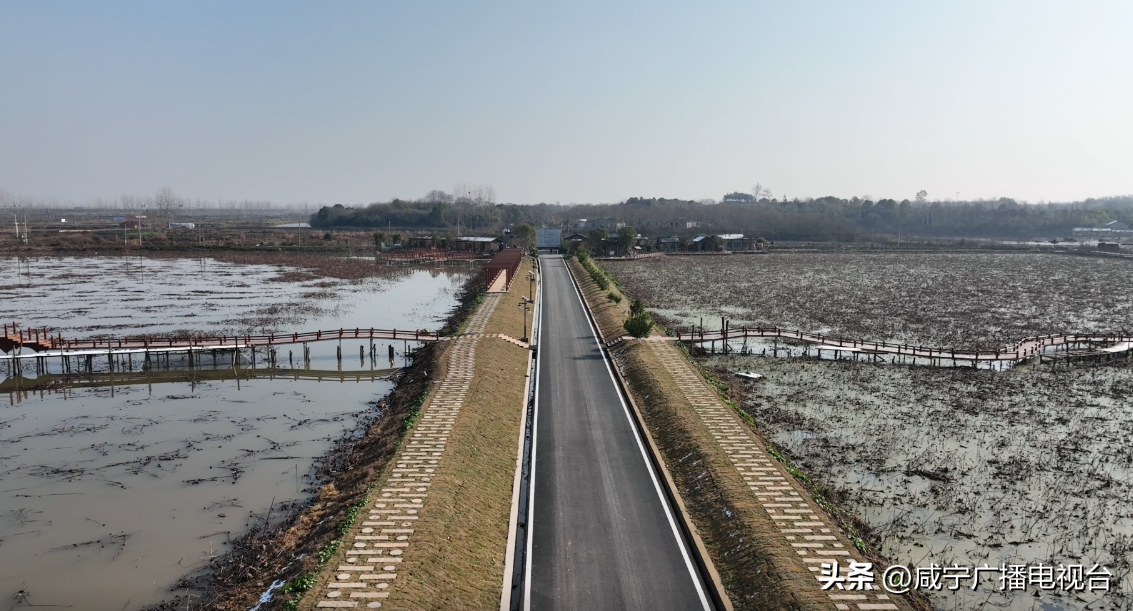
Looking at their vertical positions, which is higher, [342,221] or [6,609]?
[342,221]

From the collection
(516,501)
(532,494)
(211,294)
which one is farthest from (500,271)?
(516,501)

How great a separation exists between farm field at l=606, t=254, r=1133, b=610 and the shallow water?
16826 millimetres

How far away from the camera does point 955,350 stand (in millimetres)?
38531

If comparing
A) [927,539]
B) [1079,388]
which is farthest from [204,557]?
[1079,388]

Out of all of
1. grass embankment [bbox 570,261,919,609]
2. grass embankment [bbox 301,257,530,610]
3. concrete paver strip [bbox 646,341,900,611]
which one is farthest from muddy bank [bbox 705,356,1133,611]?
grass embankment [bbox 301,257,530,610]

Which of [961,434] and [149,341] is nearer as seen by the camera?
[961,434]

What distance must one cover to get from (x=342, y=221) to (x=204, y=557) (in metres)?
185

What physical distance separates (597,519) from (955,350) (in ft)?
97.4

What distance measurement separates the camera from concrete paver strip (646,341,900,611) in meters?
14.1

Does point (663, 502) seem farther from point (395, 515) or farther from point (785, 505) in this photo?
point (395, 515)

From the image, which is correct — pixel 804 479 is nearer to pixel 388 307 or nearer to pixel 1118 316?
pixel 388 307

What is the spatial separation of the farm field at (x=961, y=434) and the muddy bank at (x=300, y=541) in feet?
43.2

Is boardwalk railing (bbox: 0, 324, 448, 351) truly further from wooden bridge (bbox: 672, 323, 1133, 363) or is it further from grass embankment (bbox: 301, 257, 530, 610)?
wooden bridge (bbox: 672, 323, 1133, 363)

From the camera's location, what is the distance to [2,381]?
111 ft
